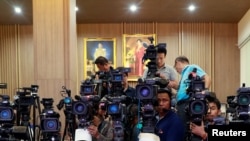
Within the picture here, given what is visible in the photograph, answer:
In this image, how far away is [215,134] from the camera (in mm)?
2420

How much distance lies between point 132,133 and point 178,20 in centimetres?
855

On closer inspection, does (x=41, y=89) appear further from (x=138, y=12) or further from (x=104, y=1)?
(x=138, y=12)

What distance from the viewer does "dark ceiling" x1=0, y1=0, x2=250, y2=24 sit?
10031 millimetres

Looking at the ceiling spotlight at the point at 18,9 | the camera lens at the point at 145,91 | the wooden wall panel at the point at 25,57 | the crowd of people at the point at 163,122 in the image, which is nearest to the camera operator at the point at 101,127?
the crowd of people at the point at 163,122

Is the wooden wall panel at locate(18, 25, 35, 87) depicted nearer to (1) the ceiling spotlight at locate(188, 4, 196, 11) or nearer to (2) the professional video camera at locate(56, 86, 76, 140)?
(1) the ceiling spotlight at locate(188, 4, 196, 11)

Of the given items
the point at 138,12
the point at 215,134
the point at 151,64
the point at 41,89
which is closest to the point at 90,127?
the point at 151,64

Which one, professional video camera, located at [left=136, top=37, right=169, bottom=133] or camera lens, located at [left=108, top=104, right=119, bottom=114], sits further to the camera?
camera lens, located at [left=108, top=104, right=119, bottom=114]

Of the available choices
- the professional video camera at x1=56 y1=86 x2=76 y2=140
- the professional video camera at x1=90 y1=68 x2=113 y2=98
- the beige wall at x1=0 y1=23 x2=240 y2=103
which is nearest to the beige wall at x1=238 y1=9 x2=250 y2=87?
the beige wall at x1=0 y1=23 x2=240 y2=103

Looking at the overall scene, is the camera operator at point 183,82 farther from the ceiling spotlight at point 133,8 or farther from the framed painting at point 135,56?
the framed painting at point 135,56

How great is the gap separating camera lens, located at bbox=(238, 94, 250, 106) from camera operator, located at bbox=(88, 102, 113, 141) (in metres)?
1.18

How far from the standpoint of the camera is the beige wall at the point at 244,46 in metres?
11.1

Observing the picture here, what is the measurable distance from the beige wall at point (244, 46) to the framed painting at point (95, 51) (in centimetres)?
367

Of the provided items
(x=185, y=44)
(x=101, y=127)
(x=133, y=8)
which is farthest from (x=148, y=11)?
(x=101, y=127)

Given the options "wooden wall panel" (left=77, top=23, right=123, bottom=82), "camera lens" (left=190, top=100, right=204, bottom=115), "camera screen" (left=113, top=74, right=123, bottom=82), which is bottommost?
"camera lens" (left=190, top=100, right=204, bottom=115)
